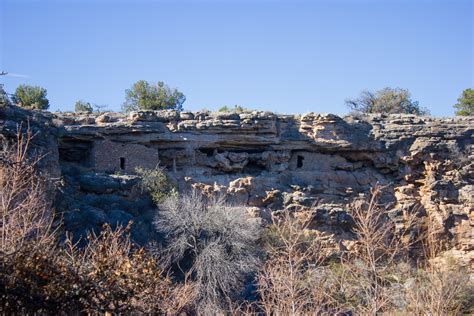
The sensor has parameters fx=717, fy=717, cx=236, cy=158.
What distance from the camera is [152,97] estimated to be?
33.7 metres

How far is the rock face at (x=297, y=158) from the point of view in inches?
902

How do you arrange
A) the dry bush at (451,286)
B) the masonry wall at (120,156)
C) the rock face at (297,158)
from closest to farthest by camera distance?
the dry bush at (451,286) < the masonry wall at (120,156) < the rock face at (297,158)

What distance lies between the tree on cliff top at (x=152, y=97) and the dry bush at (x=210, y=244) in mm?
12328

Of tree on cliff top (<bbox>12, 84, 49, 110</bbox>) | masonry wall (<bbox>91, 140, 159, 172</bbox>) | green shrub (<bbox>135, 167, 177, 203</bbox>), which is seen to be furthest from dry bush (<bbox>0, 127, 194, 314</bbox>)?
tree on cliff top (<bbox>12, 84, 49, 110</bbox>)

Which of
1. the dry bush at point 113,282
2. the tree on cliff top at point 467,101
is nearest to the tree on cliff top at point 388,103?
the tree on cliff top at point 467,101

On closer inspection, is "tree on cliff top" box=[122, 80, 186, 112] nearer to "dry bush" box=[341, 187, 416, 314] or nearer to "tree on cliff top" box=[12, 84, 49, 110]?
"tree on cliff top" box=[12, 84, 49, 110]

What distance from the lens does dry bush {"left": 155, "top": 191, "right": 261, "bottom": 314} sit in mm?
18891

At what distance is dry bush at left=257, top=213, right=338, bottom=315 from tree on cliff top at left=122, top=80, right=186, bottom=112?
12.7m

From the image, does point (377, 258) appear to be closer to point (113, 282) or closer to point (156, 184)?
point (156, 184)

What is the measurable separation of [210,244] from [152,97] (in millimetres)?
15221

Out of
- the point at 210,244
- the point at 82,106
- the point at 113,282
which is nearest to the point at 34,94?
the point at 82,106

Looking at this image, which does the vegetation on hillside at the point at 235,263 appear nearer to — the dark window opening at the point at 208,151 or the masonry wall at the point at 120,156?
the masonry wall at the point at 120,156

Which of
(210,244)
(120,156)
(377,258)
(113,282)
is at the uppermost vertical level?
(120,156)

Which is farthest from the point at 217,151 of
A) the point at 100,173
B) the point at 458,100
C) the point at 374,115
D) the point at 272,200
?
the point at 458,100
